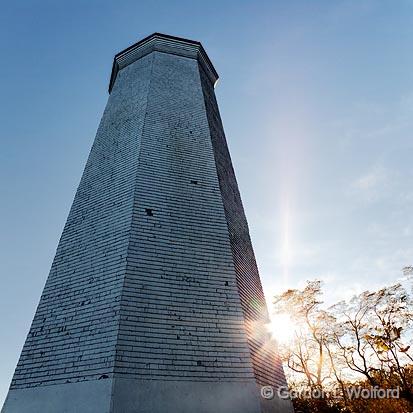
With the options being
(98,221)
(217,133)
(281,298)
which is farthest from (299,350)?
(98,221)

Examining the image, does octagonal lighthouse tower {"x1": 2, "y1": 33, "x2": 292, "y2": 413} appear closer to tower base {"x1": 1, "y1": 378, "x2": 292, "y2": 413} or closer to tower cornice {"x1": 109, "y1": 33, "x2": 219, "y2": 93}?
tower base {"x1": 1, "y1": 378, "x2": 292, "y2": 413}

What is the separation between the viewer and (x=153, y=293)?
6258mm

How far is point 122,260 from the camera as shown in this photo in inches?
257

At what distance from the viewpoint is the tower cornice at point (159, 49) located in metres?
13.1

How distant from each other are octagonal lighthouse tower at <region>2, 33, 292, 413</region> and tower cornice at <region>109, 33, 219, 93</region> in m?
4.03

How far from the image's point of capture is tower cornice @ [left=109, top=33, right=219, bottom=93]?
516 inches

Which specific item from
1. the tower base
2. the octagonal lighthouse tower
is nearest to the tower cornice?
the octagonal lighthouse tower

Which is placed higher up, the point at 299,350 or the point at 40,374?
the point at 299,350

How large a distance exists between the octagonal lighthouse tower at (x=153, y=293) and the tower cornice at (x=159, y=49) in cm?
403

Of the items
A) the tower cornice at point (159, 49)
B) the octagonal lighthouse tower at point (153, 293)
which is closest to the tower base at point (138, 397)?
the octagonal lighthouse tower at point (153, 293)

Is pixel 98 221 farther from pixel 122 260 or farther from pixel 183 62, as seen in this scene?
pixel 183 62

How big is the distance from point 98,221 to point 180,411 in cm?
442

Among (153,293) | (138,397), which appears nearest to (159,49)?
(153,293)

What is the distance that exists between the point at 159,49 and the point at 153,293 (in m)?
10.4
